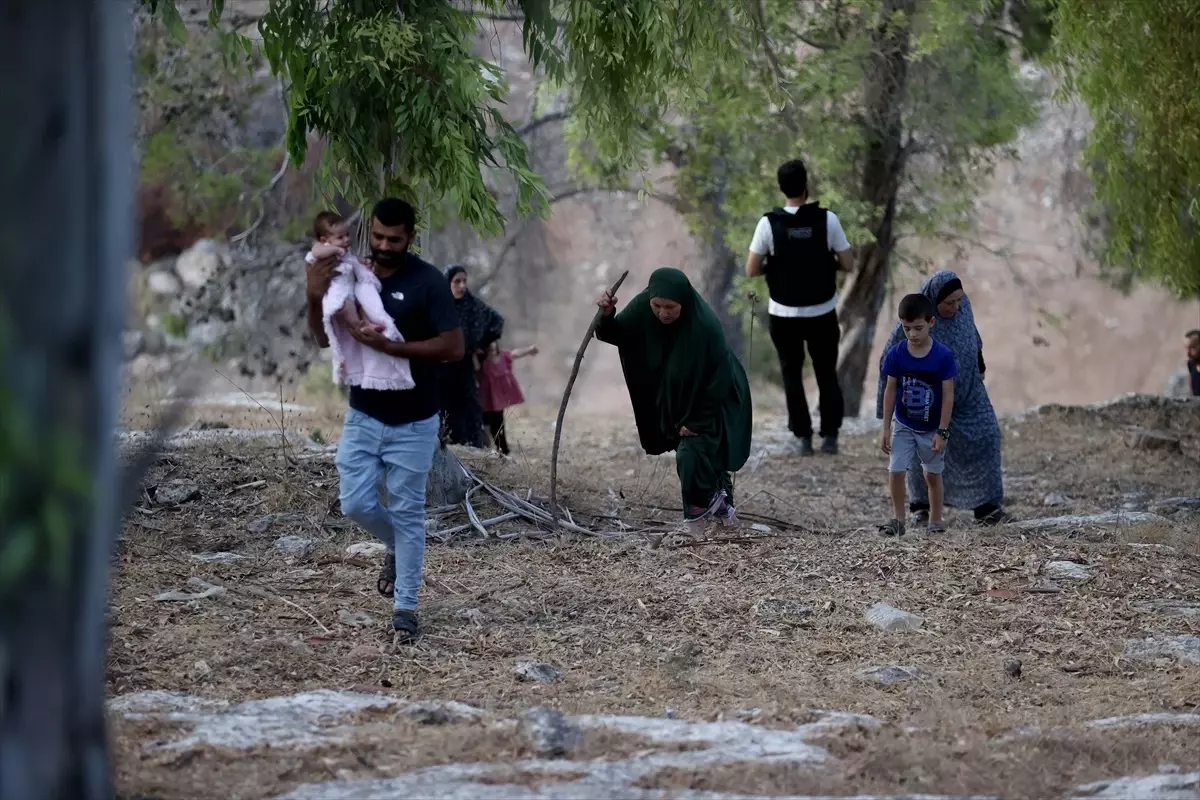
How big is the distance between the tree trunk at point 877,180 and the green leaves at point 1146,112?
3.30m

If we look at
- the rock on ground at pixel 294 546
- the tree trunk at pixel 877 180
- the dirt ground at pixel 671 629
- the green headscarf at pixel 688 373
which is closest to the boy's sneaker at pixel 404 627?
the dirt ground at pixel 671 629

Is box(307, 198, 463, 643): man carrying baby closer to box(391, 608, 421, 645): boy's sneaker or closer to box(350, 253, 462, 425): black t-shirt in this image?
box(350, 253, 462, 425): black t-shirt

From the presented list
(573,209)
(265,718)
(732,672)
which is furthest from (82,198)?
(573,209)

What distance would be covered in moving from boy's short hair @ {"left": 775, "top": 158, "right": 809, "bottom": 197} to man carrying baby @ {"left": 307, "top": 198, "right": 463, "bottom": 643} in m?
4.77

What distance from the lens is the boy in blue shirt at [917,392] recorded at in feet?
23.9

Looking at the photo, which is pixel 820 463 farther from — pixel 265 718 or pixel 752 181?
pixel 265 718

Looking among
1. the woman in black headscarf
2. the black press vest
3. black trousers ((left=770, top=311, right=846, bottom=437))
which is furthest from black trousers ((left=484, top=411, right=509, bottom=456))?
the black press vest

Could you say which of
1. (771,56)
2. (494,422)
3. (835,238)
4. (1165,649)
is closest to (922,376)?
(1165,649)

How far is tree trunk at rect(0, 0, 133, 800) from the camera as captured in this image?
3039 mm

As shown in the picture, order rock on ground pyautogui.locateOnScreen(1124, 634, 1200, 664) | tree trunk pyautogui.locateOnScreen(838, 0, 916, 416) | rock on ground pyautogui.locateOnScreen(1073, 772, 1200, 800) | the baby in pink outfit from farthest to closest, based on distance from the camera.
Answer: tree trunk pyautogui.locateOnScreen(838, 0, 916, 416) → rock on ground pyautogui.locateOnScreen(1124, 634, 1200, 664) → the baby in pink outfit → rock on ground pyautogui.locateOnScreen(1073, 772, 1200, 800)

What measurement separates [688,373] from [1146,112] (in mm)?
3505

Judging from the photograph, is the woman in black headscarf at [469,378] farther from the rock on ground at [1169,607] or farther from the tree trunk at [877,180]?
the rock on ground at [1169,607]

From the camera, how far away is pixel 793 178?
32.0 feet

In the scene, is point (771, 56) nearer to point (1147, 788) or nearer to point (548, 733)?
point (548, 733)
